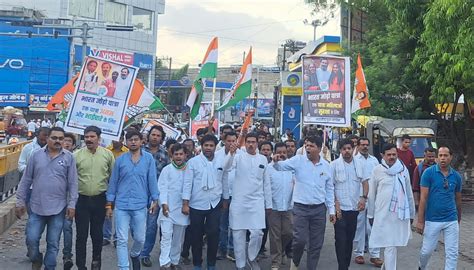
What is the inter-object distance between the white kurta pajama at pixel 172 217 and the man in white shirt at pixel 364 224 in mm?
2434

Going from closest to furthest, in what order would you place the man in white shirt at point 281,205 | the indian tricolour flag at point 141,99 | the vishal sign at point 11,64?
the man in white shirt at point 281,205 → the indian tricolour flag at point 141,99 → the vishal sign at point 11,64

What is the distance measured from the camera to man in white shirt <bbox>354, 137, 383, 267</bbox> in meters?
8.05

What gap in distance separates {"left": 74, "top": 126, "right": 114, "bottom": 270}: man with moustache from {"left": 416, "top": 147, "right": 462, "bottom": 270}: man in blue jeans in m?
3.73

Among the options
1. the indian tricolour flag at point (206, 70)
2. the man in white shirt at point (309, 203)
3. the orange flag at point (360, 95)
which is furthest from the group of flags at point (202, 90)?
the man in white shirt at point (309, 203)

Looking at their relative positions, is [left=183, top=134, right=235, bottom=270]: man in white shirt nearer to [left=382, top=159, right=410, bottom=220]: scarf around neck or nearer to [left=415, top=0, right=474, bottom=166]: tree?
[left=382, top=159, right=410, bottom=220]: scarf around neck

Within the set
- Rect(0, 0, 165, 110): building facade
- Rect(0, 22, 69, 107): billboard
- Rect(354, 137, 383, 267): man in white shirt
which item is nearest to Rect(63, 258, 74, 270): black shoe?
Rect(354, 137, 383, 267): man in white shirt

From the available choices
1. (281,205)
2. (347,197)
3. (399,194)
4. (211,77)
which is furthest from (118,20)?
(399,194)

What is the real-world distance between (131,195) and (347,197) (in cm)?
278

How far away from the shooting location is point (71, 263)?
722cm

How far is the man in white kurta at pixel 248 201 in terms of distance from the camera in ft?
23.6

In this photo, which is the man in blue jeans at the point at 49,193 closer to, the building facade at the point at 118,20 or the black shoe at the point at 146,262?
the black shoe at the point at 146,262

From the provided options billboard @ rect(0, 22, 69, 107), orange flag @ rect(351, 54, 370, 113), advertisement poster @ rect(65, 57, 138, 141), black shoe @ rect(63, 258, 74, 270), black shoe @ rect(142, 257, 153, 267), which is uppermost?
billboard @ rect(0, 22, 69, 107)

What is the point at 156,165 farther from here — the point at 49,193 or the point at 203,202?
the point at 49,193

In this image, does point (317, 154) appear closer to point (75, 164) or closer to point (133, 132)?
point (133, 132)
